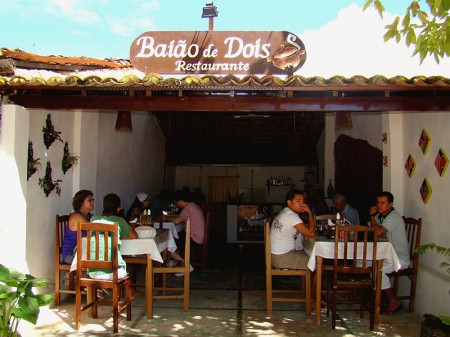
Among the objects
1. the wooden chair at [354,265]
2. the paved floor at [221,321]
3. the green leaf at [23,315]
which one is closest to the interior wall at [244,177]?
the paved floor at [221,321]

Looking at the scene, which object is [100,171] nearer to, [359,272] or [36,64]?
[36,64]

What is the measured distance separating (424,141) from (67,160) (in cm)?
448

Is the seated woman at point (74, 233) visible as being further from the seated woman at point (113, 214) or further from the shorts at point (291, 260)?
the shorts at point (291, 260)

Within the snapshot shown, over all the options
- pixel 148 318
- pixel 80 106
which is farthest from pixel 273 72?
pixel 148 318

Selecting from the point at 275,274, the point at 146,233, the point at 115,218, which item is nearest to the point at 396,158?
the point at 275,274

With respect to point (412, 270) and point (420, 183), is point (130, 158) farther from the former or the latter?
point (412, 270)

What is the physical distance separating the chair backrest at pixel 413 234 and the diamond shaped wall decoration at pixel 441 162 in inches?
25.4

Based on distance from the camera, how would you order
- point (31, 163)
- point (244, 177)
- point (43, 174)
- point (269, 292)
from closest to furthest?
1. point (31, 163)
2. point (269, 292)
3. point (43, 174)
4. point (244, 177)

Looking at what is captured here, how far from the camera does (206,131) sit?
14000 millimetres

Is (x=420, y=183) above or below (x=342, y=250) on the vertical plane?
above

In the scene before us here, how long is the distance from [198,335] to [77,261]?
1359 millimetres

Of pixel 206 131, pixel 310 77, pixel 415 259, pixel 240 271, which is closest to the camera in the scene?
pixel 310 77

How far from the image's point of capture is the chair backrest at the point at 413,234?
5.42 m

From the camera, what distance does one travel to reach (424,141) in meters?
5.60
